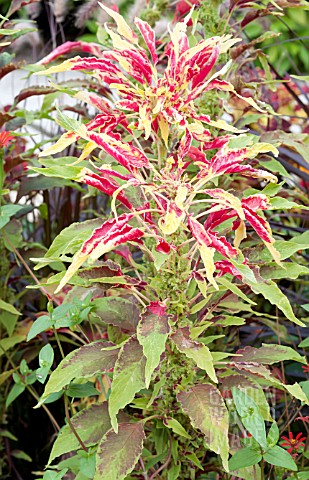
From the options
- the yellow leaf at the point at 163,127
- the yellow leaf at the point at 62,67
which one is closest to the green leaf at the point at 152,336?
the yellow leaf at the point at 163,127

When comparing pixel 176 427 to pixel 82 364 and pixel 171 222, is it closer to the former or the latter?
pixel 82 364

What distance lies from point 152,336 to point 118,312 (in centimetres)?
18

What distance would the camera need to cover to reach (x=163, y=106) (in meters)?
0.85

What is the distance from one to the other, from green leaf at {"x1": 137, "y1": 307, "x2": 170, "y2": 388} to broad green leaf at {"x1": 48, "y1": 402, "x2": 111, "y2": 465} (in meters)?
0.18

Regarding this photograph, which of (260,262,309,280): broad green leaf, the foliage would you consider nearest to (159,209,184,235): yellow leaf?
the foliage

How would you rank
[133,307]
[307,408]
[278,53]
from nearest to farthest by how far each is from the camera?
[133,307] → [307,408] → [278,53]

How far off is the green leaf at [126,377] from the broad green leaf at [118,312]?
0.11 meters

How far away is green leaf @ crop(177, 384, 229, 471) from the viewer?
0.78m

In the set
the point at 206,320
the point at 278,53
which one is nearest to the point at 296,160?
the point at 206,320

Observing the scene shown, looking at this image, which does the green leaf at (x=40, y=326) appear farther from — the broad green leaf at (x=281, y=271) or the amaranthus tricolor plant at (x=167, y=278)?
the broad green leaf at (x=281, y=271)

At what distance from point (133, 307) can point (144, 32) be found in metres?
0.38

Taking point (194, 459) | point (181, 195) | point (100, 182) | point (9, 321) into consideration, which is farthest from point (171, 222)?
point (9, 321)

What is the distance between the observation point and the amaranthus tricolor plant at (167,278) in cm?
79

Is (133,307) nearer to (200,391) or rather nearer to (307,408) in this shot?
(200,391)
